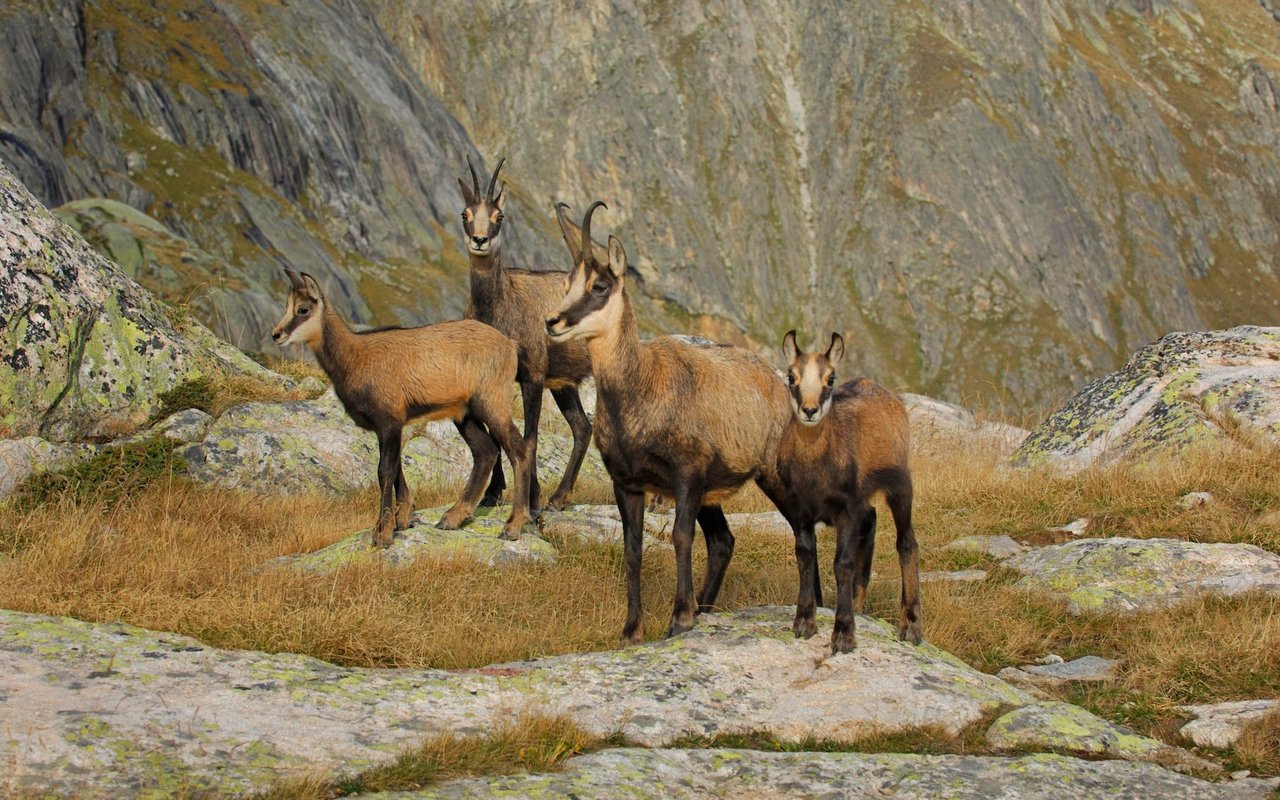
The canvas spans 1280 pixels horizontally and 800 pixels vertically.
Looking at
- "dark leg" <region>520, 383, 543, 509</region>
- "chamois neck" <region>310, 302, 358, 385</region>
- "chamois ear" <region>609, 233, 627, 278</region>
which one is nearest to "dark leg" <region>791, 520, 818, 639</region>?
"chamois ear" <region>609, 233, 627, 278</region>

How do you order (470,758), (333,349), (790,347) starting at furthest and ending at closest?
(333,349) < (790,347) < (470,758)

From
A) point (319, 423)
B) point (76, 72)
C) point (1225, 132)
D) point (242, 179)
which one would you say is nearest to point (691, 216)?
point (242, 179)

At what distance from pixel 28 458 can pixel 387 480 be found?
3976 mm

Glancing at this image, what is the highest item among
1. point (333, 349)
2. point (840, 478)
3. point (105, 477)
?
point (333, 349)

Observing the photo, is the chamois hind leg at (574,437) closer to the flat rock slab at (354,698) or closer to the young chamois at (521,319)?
the young chamois at (521,319)

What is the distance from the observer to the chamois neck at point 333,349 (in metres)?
11.1

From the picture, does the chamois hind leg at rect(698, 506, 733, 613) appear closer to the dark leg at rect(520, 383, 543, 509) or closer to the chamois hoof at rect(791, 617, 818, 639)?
the chamois hoof at rect(791, 617, 818, 639)

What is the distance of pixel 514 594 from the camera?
9430 millimetres

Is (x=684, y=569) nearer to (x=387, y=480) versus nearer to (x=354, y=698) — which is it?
(x=354, y=698)

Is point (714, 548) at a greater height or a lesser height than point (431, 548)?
greater

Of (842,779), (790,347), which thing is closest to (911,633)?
(790,347)

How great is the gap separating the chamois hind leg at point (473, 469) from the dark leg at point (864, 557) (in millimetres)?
3804

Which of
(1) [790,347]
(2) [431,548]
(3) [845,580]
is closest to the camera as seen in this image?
(3) [845,580]

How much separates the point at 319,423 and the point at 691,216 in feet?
317
